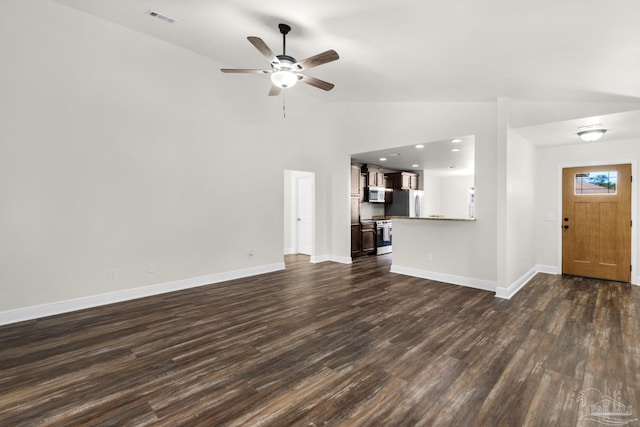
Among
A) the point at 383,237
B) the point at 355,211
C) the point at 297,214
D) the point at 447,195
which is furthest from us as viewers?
the point at 447,195

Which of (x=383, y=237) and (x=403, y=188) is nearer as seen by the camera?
(x=383, y=237)

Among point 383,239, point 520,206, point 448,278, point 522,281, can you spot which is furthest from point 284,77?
point 383,239

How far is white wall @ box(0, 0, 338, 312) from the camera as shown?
3.46m

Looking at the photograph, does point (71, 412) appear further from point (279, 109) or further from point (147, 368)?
point (279, 109)

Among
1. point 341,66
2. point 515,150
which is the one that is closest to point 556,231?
point 515,150

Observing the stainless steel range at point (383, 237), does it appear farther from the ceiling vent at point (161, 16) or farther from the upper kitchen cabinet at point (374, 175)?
the ceiling vent at point (161, 16)

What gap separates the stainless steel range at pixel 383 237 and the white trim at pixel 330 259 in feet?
5.02

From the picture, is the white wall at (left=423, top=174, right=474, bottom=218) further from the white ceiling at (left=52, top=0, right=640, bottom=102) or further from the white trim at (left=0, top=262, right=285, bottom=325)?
the white trim at (left=0, top=262, right=285, bottom=325)

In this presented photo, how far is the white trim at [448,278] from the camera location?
15.2ft

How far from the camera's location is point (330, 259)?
7.05m

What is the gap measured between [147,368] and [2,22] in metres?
4.09

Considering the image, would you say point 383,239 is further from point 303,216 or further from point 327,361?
point 327,361

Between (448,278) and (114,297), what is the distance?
5066 mm

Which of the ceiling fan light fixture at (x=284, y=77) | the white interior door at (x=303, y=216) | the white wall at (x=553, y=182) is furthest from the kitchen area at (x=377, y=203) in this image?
the ceiling fan light fixture at (x=284, y=77)
